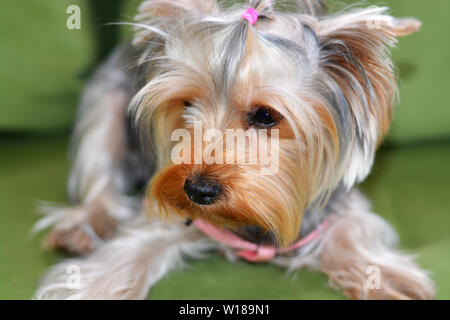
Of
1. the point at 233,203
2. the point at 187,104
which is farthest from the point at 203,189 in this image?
the point at 187,104

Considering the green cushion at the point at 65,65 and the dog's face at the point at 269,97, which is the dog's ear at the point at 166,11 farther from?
the green cushion at the point at 65,65

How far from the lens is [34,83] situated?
2180 mm

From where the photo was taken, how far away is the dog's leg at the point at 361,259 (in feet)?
4.89

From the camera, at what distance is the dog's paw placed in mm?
1708

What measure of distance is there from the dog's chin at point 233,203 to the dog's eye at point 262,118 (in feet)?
0.48

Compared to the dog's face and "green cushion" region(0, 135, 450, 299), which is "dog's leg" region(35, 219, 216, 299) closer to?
"green cushion" region(0, 135, 450, 299)

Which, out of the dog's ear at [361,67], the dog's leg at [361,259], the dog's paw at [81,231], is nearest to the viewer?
the dog's ear at [361,67]

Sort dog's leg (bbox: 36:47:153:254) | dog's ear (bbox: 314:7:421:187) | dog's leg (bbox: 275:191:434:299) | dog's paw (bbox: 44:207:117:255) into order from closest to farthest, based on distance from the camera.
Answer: dog's ear (bbox: 314:7:421:187) < dog's leg (bbox: 275:191:434:299) < dog's paw (bbox: 44:207:117:255) < dog's leg (bbox: 36:47:153:254)

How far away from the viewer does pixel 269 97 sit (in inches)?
49.2

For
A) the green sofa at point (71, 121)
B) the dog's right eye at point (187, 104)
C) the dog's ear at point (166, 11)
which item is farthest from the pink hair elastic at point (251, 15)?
the green sofa at point (71, 121)

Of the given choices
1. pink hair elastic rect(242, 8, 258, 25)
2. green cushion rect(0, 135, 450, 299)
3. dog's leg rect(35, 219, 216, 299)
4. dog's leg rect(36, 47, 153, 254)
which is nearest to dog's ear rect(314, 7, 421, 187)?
pink hair elastic rect(242, 8, 258, 25)

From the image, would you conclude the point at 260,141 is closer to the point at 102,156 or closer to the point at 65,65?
the point at 102,156

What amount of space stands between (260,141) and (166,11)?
0.44 metres
